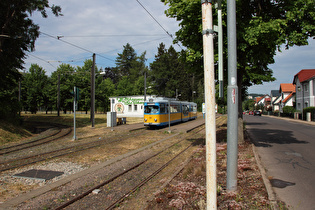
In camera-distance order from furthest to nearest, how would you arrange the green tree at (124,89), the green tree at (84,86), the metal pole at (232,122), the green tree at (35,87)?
the green tree at (124,89) < the green tree at (35,87) < the green tree at (84,86) < the metal pole at (232,122)

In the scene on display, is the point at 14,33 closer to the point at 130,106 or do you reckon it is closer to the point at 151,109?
the point at 151,109

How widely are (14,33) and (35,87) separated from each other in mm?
37667

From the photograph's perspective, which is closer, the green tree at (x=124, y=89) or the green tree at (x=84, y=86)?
the green tree at (x=84, y=86)

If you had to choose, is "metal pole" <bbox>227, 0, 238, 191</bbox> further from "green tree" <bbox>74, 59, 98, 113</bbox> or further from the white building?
"green tree" <bbox>74, 59, 98, 113</bbox>

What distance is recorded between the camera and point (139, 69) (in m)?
76.9

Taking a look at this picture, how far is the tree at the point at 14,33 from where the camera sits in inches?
701

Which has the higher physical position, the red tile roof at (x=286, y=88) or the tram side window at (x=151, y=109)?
the red tile roof at (x=286, y=88)

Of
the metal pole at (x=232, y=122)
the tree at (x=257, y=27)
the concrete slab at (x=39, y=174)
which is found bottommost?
the concrete slab at (x=39, y=174)

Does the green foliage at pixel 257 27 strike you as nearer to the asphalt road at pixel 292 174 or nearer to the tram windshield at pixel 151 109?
the asphalt road at pixel 292 174

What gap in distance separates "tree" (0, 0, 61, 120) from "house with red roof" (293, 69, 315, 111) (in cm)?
4061

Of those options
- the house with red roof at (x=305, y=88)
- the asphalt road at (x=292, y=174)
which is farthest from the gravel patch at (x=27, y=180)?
the house with red roof at (x=305, y=88)

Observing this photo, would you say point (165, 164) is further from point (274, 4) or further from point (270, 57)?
point (274, 4)

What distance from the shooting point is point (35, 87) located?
52.7 meters

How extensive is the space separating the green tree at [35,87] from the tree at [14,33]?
109 feet
